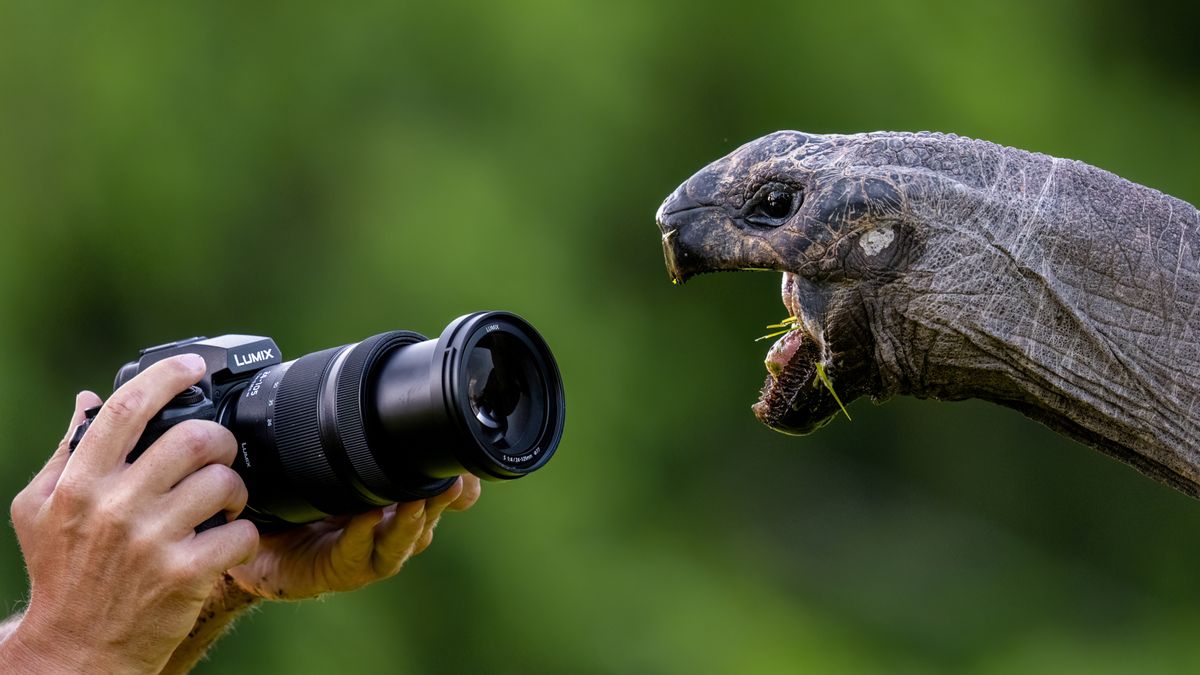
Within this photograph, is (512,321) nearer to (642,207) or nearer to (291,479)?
(291,479)

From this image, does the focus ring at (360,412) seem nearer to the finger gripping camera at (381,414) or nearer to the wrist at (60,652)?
the finger gripping camera at (381,414)

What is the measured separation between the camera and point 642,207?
503 centimetres

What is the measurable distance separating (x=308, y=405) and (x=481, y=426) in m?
0.24

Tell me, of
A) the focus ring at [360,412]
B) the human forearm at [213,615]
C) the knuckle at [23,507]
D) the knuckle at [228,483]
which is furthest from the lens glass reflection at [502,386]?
the human forearm at [213,615]

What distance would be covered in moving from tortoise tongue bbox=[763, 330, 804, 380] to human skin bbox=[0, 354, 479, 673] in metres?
0.63

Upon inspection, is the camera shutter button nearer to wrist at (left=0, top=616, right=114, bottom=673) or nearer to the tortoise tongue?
wrist at (left=0, top=616, right=114, bottom=673)

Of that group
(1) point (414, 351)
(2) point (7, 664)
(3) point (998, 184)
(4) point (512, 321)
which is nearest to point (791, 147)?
(3) point (998, 184)

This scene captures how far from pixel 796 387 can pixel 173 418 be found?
28.5 inches

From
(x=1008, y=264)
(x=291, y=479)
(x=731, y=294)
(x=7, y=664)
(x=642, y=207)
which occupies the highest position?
(x=1008, y=264)

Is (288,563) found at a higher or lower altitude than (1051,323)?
lower

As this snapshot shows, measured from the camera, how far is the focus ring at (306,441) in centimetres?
170

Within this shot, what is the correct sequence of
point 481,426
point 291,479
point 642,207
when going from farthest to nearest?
point 642,207 < point 291,479 < point 481,426

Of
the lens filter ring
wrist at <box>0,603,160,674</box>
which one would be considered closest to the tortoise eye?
the lens filter ring

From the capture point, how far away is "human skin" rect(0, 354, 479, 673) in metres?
1.58
